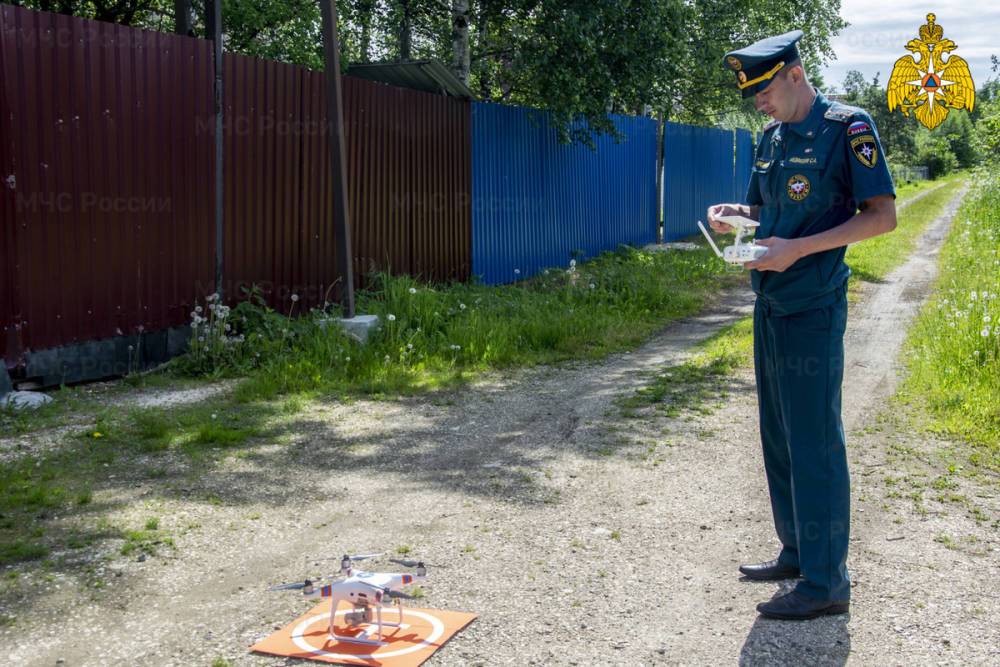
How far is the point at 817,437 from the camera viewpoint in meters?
3.37

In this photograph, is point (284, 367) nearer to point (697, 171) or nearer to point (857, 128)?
point (857, 128)

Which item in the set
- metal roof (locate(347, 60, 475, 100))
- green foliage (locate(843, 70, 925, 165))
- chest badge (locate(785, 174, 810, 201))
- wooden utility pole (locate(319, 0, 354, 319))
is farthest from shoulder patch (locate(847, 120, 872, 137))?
green foliage (locate(843, 70, 925, 165))

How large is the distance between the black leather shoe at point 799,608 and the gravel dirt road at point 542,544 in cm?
4

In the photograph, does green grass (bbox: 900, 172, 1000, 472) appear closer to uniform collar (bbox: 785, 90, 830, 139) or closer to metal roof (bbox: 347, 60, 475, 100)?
uniform collar (bbox: 785, 90, 830, 139)

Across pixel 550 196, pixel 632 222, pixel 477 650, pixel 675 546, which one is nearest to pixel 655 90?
pixel 550 196

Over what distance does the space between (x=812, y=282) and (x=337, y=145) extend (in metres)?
5.81

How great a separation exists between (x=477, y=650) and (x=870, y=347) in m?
6.23

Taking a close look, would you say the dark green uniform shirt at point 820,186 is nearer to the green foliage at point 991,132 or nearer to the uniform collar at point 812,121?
the uniform collar at point 812,121

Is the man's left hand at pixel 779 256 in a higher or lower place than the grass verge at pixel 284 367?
higher

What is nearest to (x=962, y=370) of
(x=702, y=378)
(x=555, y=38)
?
(x=702, y=378)

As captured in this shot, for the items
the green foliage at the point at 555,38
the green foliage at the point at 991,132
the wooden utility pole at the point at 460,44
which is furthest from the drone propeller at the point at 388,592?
the green foliage at the point at 991,132

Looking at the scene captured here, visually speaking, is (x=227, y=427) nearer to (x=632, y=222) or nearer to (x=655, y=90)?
(x=655, y=90)

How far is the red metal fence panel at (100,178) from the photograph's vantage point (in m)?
6.66

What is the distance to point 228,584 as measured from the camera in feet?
12.4
